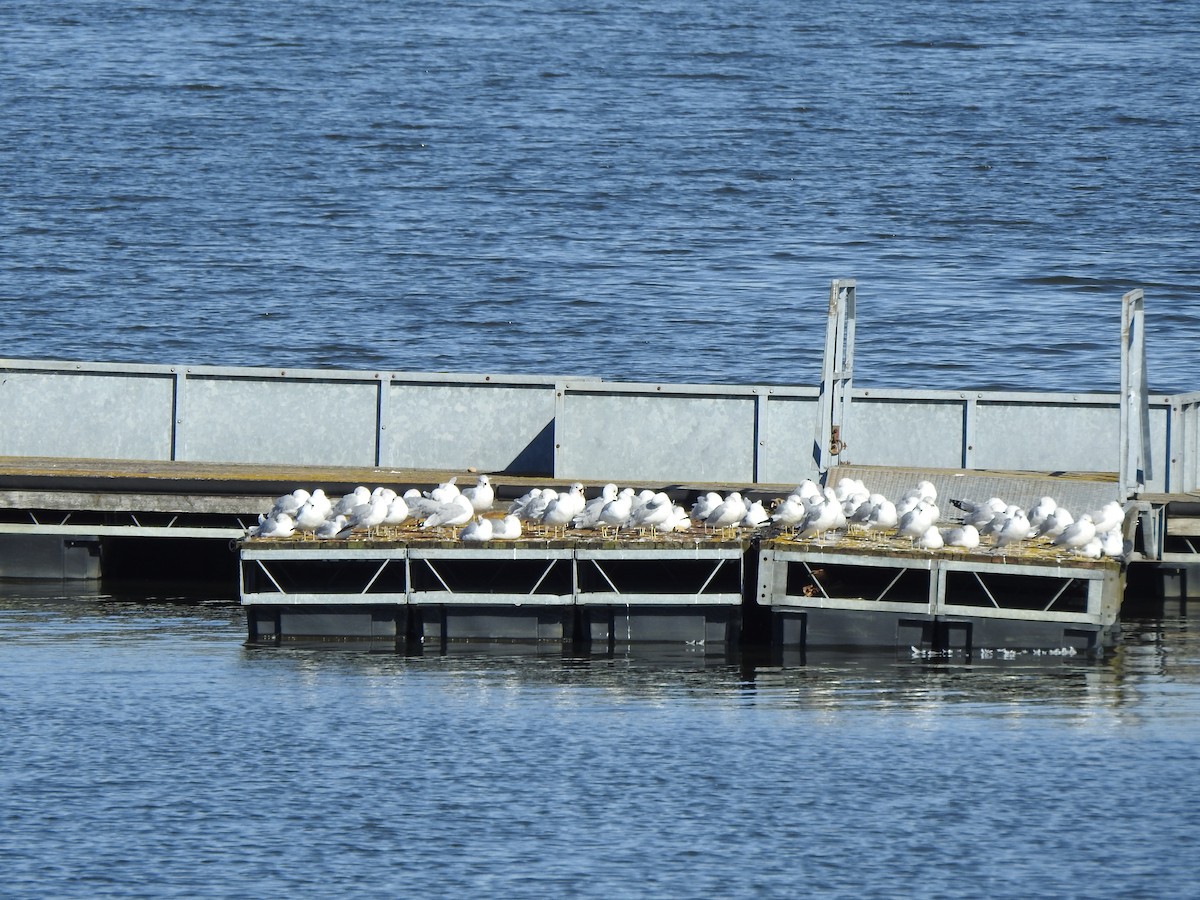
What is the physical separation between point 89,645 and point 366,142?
62.3m

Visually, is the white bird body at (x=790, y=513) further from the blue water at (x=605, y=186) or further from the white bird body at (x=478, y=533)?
the blue water at (x=605, y=186)

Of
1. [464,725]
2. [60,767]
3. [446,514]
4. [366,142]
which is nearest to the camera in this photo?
[60,767]

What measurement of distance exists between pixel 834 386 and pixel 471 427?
5237 millimetres

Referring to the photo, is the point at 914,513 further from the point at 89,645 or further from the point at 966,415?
the point at 89,645

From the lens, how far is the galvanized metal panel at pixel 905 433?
93.5 feet

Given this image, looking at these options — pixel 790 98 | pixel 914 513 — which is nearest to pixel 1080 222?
pixel 790 98

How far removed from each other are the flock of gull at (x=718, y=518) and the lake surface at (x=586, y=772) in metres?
1.41

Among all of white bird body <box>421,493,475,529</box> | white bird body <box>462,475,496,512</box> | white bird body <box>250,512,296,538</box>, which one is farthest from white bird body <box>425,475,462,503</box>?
white bird body <box>250,512,296,538</box>

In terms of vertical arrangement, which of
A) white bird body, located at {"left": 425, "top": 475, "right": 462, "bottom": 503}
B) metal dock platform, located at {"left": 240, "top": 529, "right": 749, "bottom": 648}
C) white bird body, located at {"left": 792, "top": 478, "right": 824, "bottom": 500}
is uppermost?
white bird body, located at {"left": 792, "top": 478, "right": 824, "bottom": 500}

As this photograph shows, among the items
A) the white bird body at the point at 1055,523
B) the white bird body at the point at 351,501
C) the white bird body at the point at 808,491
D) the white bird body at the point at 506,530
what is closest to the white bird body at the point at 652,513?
the white bird body at the point at 506,530

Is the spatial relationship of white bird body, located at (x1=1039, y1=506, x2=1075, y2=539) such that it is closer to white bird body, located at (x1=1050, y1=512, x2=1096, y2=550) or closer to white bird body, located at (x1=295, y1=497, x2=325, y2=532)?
white bird body, located at (x1=1050, y1=512, x2=1096, y2=550)

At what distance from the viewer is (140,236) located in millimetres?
72500

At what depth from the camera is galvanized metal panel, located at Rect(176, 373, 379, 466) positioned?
95.6 feet

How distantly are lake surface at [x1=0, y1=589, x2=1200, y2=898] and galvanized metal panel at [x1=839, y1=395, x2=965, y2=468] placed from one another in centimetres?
494
